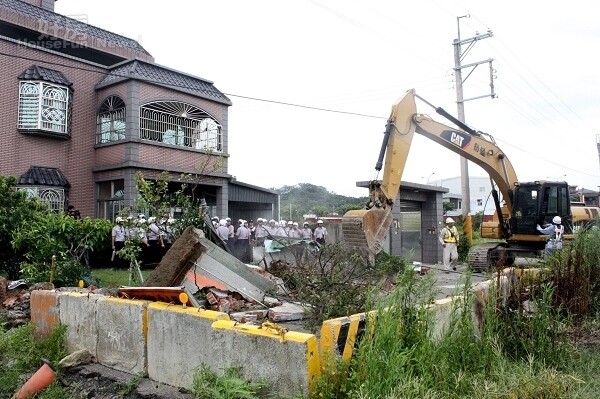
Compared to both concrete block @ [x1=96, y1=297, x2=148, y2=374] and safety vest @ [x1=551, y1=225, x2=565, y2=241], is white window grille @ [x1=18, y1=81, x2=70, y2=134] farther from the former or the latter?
safety vest @ [x1=551, y1=225, x2=565, y2=241]

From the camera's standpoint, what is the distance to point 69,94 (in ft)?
57.1

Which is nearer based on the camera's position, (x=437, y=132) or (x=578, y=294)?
(x=578, y=294)

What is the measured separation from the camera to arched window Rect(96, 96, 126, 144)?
1764cm

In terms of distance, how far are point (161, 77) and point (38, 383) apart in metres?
14.7

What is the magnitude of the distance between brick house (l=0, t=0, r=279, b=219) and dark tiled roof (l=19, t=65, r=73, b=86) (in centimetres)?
3

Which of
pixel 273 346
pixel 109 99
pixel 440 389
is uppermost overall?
pixel 109 99

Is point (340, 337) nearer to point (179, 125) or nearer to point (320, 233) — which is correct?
point (320, 233)

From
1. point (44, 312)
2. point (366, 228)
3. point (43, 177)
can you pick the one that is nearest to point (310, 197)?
point (43, 177)

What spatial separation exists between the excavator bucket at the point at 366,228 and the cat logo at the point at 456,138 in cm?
330

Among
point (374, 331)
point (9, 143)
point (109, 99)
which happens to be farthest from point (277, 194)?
point (374, 331)

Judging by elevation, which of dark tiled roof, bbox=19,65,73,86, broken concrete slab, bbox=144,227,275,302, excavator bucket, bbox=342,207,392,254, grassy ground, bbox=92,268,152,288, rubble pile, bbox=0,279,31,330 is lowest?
rubble pile, bbox=0,279,31,330

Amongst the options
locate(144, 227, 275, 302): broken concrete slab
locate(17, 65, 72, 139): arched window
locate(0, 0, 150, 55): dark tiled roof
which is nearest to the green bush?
locate(144, 227, 275, 302): broken concrete slab

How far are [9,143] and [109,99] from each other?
3.63m

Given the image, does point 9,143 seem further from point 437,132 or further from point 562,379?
point 562,379
